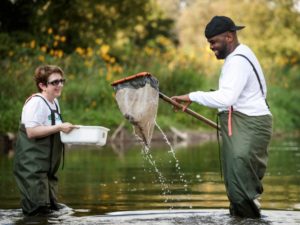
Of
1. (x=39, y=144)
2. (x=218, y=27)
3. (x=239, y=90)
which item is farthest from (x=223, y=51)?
(x=39, y=144)

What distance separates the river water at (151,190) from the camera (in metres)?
10.3

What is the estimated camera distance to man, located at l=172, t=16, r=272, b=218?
9555 mm

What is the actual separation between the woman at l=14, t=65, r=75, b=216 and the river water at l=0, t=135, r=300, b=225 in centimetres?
24

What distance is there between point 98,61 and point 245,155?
20170mm

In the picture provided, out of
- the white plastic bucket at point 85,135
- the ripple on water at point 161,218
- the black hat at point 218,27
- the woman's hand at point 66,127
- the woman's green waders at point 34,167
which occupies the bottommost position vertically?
the ripple on water at point 161,218

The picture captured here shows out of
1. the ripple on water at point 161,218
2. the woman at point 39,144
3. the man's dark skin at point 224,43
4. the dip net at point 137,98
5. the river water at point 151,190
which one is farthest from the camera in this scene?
the river water at point 151,190

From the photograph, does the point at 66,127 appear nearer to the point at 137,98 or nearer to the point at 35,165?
the point at 35,165

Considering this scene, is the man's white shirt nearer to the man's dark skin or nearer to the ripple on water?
the man's dark skin

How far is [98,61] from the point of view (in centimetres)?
2950

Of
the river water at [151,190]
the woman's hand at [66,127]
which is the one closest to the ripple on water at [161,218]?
the river water at [151,190]

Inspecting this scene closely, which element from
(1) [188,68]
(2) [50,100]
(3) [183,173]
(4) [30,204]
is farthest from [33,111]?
(1) [188,68]

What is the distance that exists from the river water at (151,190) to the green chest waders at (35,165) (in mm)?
207

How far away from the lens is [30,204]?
10.3m

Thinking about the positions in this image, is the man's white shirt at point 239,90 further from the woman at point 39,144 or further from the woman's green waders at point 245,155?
the woman at point 39,144
